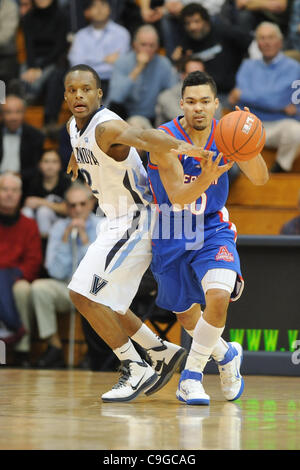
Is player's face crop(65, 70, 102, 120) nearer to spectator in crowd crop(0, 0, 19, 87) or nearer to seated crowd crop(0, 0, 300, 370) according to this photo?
seated crowd crop(0, 0, 300, 370)

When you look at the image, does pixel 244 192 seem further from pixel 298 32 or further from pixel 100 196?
pixel 100 196

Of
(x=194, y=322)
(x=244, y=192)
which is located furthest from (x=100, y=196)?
(x=244, y=192)

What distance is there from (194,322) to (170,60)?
6.08 m

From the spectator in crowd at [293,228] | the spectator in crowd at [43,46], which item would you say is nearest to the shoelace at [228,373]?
the spectator in crowd at [293,228]

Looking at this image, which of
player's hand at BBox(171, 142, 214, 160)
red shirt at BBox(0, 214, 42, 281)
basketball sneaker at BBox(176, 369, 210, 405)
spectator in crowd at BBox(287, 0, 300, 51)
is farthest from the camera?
spectator in crowd at BBox(287, 0, 300, 51)

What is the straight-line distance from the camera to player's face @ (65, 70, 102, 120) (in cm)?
567

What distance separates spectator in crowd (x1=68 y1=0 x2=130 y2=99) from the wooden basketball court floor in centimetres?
549

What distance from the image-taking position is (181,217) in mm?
5789

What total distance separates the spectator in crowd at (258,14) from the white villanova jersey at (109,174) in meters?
5.86

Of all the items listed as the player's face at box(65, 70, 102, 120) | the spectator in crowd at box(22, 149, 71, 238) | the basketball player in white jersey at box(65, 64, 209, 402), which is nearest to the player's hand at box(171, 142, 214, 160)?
the basketball player in white jersey at box(65, 64, 209, 402)

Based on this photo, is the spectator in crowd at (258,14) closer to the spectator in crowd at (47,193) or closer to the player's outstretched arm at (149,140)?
the spectator in crowd at (47,193)

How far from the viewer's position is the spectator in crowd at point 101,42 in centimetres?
1156

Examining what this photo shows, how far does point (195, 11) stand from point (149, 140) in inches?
234

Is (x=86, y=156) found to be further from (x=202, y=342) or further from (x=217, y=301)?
(x=202, y=342)
